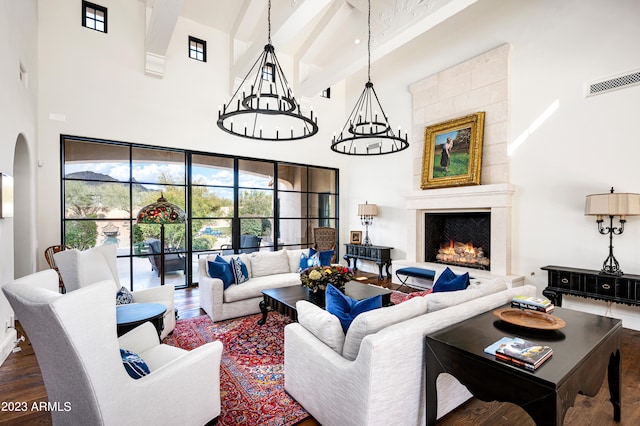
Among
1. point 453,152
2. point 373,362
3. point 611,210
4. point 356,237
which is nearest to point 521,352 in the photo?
point 373,362

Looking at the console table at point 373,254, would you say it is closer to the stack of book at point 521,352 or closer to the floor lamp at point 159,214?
the floor lamp at point 159,214

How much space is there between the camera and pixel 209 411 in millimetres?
1953

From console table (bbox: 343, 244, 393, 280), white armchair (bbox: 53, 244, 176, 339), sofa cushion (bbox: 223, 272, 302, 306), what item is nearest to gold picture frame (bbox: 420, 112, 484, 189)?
console table (bbox: 343, 244, 393, 280)

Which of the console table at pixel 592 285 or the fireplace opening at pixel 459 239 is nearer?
the console table at pixel 592 285

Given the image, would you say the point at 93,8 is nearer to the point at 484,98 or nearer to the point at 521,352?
the point at 484,98

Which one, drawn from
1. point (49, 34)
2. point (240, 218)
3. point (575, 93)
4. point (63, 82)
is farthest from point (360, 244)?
point (49, 34)

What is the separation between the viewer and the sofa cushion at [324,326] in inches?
79.1

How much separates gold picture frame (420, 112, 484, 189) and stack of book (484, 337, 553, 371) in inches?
165

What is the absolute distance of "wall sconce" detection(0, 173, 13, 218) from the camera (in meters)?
2.87

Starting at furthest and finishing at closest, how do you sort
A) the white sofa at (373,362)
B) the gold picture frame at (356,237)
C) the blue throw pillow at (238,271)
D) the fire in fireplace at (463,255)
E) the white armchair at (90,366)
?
the gold picture frame at (356,237) → the fire in fireplace at (463,255) → the blue throw pillow at (238,271) → the white sofa at (373,362) → the white armchair at (90,366)

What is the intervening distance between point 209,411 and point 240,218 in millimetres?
4921

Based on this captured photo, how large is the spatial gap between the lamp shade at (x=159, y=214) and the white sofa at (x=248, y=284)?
741 millimetres

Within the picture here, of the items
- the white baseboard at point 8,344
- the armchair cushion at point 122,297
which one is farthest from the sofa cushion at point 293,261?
the white baseboard at point 8,344

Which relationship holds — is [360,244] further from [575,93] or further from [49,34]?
[49,34]
